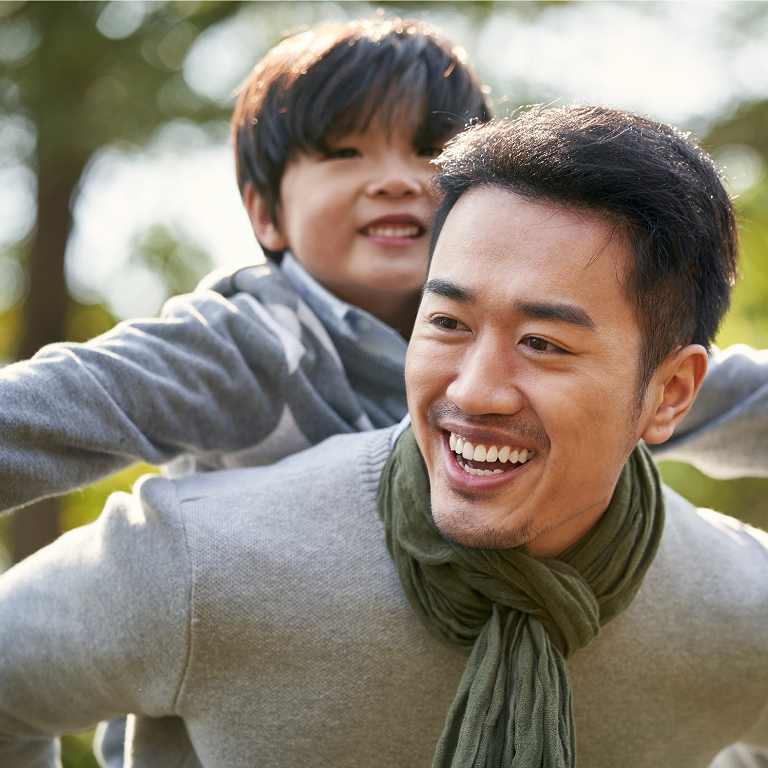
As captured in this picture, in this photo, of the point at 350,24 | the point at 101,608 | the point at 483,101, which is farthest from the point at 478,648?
the point at 350,24

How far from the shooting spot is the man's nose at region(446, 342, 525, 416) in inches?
53.8

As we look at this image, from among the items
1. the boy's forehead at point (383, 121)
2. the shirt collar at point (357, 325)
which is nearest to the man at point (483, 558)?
the shirt collar at point (357, 325)

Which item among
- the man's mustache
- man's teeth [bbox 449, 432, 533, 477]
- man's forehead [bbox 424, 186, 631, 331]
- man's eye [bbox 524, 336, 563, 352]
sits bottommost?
man's teeth [bbox 449, 432, 533, 477]

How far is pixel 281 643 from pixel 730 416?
1153 mm

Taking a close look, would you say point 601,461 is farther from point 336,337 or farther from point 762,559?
point 336,337

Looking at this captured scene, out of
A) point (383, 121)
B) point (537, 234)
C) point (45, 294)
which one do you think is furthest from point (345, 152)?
point (45, 294)

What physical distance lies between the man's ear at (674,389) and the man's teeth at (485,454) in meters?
0.29

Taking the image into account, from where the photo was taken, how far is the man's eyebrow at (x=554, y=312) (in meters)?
1.36

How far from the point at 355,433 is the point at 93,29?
9.15ft

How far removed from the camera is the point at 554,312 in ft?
4.48

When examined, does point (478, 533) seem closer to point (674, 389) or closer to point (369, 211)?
point (674, 389)

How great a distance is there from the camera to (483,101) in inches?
87.2

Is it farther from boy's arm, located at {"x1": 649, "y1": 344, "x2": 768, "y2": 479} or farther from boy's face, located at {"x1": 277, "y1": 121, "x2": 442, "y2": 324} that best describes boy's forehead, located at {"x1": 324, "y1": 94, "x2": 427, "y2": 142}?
boy's arm, located at {"x1": 649, "y1": 344, "x2": 768, "y2": 479}

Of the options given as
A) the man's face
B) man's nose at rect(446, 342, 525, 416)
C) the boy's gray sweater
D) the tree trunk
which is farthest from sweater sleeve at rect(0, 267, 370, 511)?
the tree trunk
